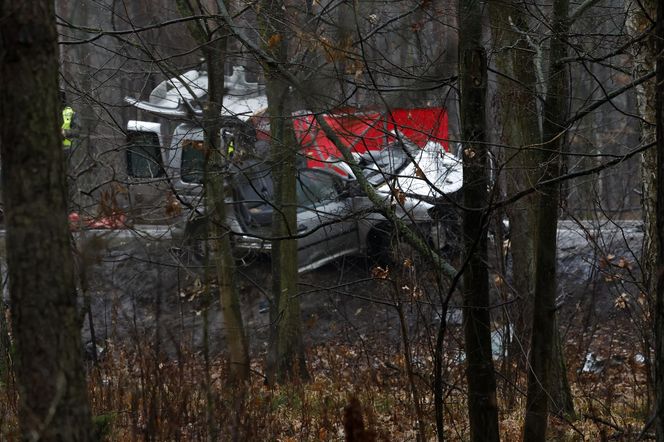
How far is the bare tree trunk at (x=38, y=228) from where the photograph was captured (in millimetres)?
3186

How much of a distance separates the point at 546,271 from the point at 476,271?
2.24ft

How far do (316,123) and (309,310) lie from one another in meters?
10.5

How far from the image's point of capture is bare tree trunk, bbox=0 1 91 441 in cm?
319

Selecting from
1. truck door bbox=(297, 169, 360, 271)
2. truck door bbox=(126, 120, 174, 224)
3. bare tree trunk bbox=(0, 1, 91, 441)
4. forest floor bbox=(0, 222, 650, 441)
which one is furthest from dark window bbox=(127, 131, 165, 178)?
bare tree trunk bbox=(0, 1, 91, 441)

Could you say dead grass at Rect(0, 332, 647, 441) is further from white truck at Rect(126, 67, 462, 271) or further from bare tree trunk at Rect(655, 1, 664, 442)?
bare tree trunk at Rect(655, 1, 664, 442)

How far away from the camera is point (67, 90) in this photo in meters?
8.65

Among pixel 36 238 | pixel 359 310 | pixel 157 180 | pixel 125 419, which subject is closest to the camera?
pixel 36 238

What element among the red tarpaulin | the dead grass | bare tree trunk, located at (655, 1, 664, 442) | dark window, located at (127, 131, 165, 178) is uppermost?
dark window, located at (127, 131, 165, 178)

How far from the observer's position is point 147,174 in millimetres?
9352

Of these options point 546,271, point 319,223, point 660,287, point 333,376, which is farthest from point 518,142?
point 660,287

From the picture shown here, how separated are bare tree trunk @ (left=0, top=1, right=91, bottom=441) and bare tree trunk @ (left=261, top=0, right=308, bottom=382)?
2.93 metres

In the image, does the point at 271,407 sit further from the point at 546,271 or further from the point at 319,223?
the point at 319,223

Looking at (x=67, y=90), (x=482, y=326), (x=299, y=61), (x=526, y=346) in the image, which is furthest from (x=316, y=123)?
(x=526, y=346)

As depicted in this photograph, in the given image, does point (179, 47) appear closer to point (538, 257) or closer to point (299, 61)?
point (299, 61)
